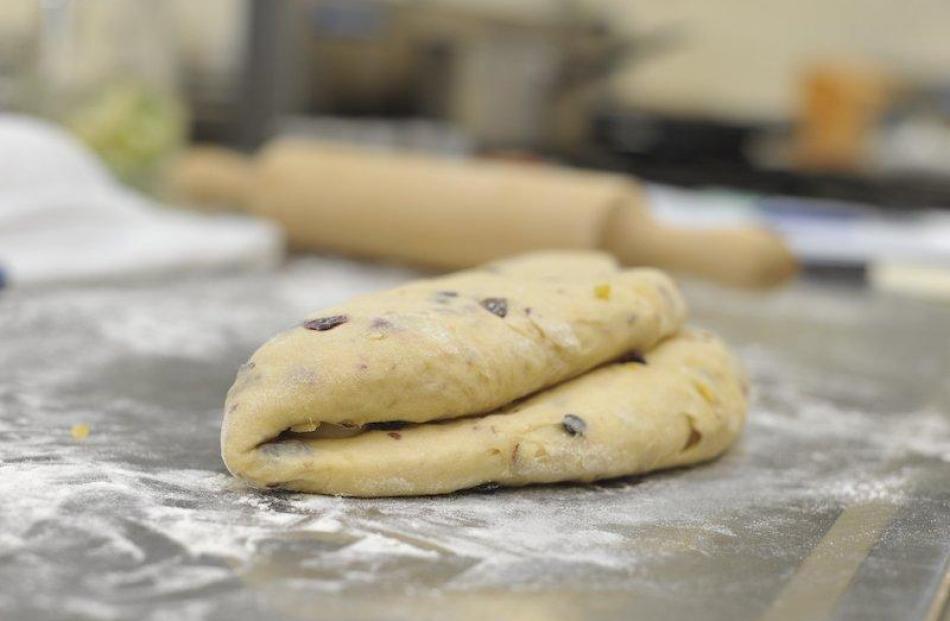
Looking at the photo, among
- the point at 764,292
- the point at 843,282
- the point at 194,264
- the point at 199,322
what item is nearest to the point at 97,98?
the point at 194,264

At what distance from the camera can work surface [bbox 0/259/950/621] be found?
755mm

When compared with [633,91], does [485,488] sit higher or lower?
lower

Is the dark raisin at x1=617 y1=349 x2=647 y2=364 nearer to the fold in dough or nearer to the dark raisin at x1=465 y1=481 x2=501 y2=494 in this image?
the fold in dough

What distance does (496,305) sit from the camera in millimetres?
1100

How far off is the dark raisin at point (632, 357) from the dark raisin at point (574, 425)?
155 mm

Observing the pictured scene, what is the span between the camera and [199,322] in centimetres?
158

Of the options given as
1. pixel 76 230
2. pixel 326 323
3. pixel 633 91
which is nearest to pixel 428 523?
pixel 326 323

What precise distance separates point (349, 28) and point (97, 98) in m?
1.49

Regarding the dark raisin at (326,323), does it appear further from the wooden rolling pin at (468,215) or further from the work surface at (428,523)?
the wooden rolling pin at (468,215)

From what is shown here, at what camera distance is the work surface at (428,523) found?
755mm

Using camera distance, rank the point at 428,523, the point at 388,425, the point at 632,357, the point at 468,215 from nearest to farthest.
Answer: the point at 428,523, the point at 388,425, the point at 632,357, the point at 468,215

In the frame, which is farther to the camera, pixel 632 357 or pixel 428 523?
pixel 632 357

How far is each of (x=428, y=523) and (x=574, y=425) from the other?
0.19 m

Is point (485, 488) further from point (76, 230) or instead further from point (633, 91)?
point (633, 91)
